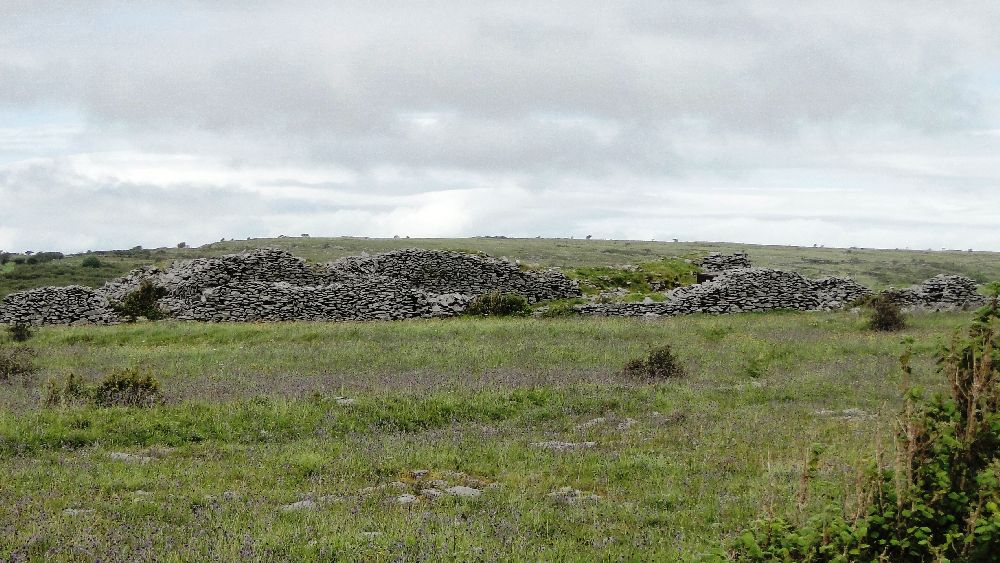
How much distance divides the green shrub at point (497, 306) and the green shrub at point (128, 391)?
60.6 ft

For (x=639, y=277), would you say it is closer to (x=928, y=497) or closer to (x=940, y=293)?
(x=940, y=293)

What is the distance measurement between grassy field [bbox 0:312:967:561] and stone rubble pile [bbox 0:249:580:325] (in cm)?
988

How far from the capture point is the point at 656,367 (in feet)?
59.6

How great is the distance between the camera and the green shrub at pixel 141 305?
3256 centimetres

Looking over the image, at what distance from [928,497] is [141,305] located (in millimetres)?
33877

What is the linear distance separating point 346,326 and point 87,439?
15930mm

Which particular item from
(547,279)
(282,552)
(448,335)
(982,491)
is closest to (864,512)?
(982,491)

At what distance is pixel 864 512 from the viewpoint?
5.30 meters

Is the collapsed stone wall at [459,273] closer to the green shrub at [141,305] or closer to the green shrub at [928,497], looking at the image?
the green shrub at [141,305]

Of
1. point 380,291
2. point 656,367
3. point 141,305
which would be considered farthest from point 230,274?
point 656,367

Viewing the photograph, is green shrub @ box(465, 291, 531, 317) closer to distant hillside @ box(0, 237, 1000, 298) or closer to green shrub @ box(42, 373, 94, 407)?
green shrub @ box(42, 373, 94, 407)

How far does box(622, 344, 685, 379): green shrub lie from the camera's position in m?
17.9

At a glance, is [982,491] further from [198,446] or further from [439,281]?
[439,281]

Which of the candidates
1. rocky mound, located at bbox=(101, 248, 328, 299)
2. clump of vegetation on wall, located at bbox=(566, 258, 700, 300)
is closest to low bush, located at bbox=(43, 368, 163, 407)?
rocky mound, located at bbox=(101, 248, 328, 299)
